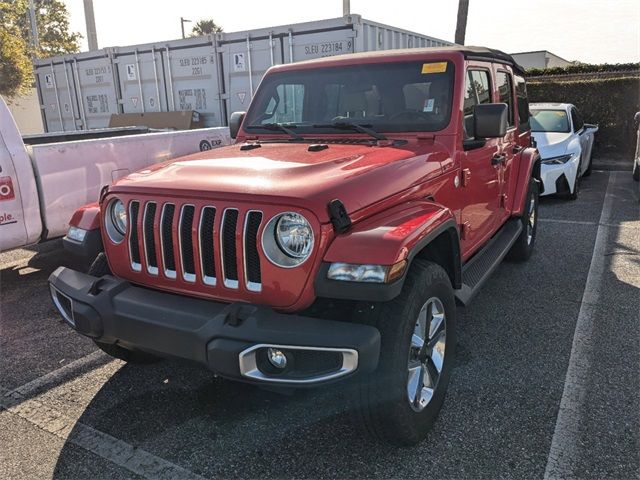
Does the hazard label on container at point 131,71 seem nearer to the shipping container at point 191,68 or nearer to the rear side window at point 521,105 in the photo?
the shipping container at point 191,68

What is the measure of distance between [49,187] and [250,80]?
5.29 meters

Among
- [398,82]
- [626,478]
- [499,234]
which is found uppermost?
[398,82]

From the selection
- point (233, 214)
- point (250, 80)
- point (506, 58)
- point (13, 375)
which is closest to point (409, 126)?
point (233, 214)

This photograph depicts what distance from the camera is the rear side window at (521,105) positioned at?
17.0 ft

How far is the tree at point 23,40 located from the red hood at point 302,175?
68.6 ft

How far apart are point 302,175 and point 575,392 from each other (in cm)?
201

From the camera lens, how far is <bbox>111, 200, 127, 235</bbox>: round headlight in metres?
2.88

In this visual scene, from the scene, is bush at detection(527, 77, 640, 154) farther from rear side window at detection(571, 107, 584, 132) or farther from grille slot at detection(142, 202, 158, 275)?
grille slot at detection(142, 202, 158, 275)

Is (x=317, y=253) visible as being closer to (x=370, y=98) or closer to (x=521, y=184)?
(x=370, y=98)

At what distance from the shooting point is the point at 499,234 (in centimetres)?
472

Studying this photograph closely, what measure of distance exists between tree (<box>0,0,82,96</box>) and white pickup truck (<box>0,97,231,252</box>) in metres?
17.8

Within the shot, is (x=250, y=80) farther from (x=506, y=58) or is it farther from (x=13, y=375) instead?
(x=13, y=375)

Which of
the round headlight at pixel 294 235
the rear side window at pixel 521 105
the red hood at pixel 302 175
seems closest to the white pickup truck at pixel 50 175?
the red hood at pixel 302 175

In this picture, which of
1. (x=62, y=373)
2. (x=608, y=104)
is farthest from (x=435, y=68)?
(x=608, y=104)
